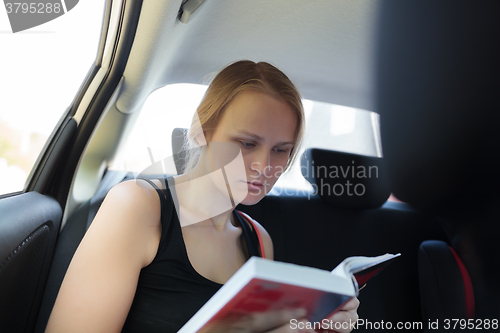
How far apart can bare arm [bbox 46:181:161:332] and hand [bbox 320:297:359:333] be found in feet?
1.40

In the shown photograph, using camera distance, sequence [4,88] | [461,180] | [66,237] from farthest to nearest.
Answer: [461,180], [66,237], [4,88]

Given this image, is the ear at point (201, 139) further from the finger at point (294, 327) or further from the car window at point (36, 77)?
the finger at point (294, 327)

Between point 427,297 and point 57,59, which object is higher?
point 57,59

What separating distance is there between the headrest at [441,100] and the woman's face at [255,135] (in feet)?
1.70

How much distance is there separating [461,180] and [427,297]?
444 mm

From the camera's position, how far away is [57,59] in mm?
783

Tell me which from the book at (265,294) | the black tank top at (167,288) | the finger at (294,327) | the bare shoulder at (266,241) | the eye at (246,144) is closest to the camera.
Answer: the book at (265,294)

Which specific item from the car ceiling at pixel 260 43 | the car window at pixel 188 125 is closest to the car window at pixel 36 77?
the car ceiling at pixel 260 43

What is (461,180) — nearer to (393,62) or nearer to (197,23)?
(393,62)

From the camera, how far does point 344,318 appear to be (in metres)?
0.69

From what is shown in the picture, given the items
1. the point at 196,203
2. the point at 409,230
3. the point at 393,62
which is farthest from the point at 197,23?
the point at 409,230

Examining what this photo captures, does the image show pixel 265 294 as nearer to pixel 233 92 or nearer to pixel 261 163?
pixel 261 163

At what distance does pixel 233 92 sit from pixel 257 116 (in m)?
0.10

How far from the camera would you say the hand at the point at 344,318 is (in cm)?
68
